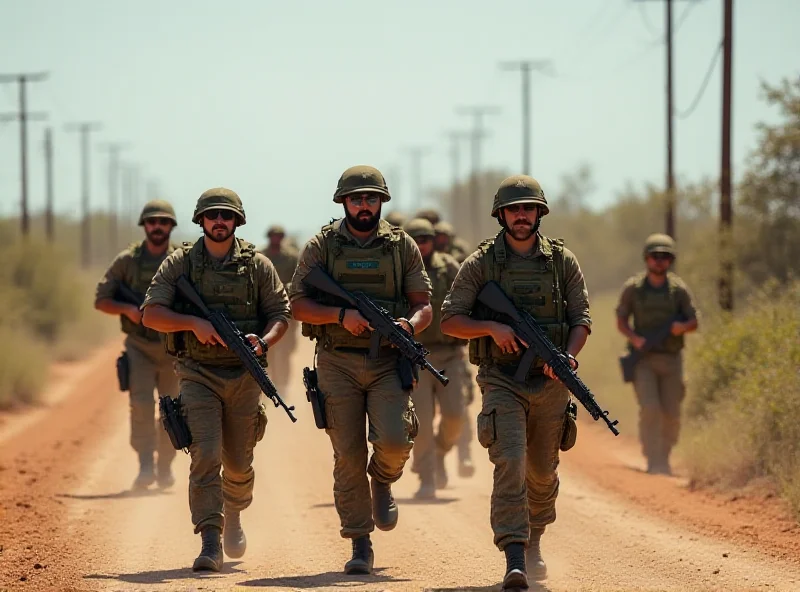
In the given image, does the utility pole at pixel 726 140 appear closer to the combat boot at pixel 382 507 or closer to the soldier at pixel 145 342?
the soldier at pixel 145 342

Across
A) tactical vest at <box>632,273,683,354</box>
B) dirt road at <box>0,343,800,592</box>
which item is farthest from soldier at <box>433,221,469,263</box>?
dirt road at <box>0,343,800,592</box>

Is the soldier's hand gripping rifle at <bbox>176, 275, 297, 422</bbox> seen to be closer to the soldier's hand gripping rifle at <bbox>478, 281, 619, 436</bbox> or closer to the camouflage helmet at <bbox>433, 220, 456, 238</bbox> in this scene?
the soldier's hand gripping rifle at <bbox>478, 281, 619, 436</bbox>

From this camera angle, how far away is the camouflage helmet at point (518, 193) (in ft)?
28.7

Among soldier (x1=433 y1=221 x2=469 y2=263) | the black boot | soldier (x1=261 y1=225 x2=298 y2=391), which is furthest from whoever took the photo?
soldier (x1=261 y1=225 x2=298 y2=391)

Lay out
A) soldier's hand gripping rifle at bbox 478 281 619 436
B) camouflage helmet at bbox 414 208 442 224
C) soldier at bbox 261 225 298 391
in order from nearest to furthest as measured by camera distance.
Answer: soldier's hand gripping rifle at bbox 478 281 619 436 → camouflage helmet at bbox 414 208 442 224 → soldier at bbox 261 225 298 391

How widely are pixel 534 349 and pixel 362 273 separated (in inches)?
48.7

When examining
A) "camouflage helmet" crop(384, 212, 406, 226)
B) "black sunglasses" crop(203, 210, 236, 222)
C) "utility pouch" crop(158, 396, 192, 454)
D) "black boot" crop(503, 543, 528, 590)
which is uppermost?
"black sunglasses" crop(203, 210, 236, 222)

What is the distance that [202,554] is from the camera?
909cm

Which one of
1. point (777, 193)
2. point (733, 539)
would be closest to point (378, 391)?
point (733, 539)

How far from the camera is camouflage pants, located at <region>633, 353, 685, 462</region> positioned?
15.1m

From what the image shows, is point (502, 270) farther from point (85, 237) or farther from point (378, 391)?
point (85, 237)

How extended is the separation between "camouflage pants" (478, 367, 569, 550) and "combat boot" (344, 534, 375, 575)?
92 cm

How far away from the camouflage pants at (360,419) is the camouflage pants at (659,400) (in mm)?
6348

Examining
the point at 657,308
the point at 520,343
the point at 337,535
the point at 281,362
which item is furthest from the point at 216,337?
the point at 281,362
